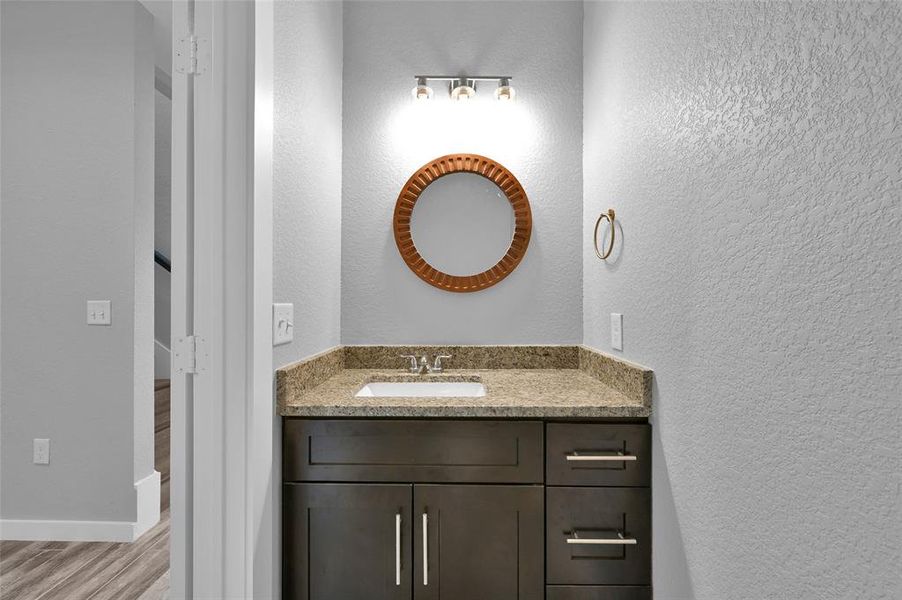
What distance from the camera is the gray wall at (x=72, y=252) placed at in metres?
2.29

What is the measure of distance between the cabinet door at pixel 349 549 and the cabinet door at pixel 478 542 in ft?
0.17

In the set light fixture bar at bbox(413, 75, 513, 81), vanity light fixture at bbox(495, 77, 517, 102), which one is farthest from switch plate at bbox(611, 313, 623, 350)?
light fixture bar at bbox(413, 75, 513, 81)

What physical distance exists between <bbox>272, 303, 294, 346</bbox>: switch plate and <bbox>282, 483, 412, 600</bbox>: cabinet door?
0.44 meters

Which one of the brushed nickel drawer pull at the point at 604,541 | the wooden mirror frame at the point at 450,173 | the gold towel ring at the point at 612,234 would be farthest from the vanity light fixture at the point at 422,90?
the brushed nickel drawer pull at the point at 604,541

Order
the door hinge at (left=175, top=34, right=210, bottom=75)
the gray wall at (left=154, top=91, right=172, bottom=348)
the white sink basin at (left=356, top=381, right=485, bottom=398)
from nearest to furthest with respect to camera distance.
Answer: the door hinge at (left=175, top=34, right=210, bottom=75), the white sink basin at (left=356, top=381, right=485, bottom=398), the gray wall at (left=154, top=91, right=172, bottom=348)

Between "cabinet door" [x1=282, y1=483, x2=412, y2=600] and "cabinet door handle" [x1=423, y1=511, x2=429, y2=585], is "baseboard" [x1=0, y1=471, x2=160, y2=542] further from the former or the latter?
"cabinet door handle" [x1=423, y1=511, x2=429, y2=585]

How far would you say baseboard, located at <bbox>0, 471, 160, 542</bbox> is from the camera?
230 centimetres


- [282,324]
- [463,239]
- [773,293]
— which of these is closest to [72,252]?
[282,324]

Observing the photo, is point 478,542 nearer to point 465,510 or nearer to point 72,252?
point 465,510

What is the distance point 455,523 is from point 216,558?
2.00ft

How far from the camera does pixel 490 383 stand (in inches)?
71.4

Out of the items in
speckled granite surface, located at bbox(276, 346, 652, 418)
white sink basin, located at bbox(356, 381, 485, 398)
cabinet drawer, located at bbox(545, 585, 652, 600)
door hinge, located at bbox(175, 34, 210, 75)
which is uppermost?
door hinge, located at bbox(175, 34, 210, 75)

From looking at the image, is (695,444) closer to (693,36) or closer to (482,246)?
(693,36)

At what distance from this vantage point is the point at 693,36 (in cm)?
115
